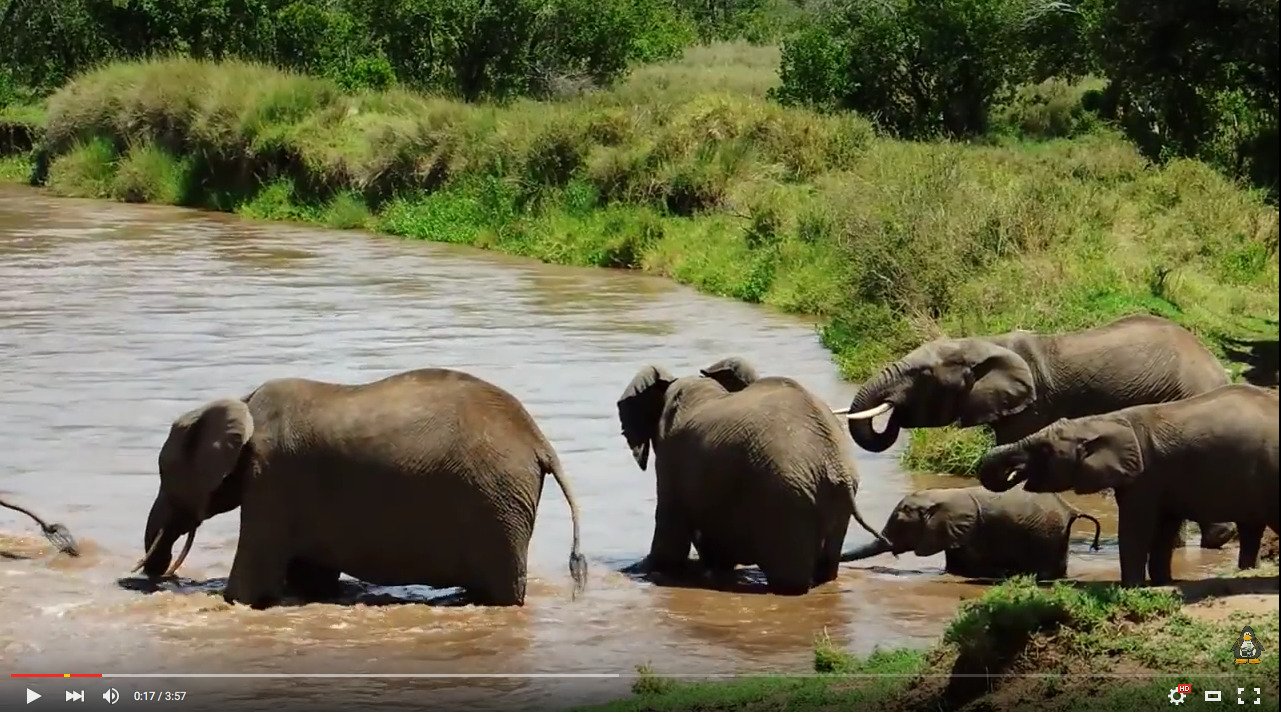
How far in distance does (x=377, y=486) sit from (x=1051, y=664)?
3.65 m

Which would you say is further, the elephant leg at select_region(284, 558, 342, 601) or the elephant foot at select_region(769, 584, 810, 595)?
the elephant foot at select_region(769, 584, 810, 595)

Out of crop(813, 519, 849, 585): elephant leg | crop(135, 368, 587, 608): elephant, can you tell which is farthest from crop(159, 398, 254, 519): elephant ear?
crop(813, 519, 849, 585): elephant leg

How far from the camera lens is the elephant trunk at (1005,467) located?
8.80 m

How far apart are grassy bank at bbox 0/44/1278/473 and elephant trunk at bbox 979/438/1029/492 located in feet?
12.0

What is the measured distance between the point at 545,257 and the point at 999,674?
62.9 ft

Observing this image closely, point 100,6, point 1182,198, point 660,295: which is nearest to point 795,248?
point 660,295

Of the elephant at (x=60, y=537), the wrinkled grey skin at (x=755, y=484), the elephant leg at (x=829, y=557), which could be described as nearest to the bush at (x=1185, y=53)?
the wrinkled grey skin at (x=755, y=484)

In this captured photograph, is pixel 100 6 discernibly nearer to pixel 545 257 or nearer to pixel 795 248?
pixel 545 257

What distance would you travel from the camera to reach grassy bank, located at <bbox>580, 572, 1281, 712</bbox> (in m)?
6.59

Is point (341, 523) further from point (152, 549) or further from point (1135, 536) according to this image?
point (1135, 536)

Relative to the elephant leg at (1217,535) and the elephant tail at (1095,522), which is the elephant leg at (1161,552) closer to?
the elephant tail at (1095,522)

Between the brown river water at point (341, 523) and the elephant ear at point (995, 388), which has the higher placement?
the elephant ear at point (995, 388)

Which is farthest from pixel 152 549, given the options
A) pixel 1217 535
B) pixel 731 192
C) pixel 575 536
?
pixel 731 192

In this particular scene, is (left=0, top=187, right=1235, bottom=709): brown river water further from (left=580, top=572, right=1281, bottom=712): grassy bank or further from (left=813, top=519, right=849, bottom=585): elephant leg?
(left=580, top=572, right=1281, bottom=712): grassy bank
